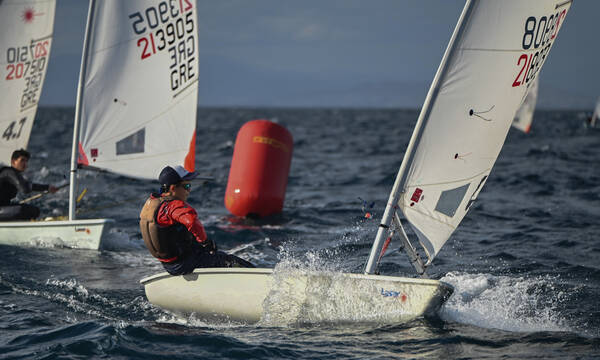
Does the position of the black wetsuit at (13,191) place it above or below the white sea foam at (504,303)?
above

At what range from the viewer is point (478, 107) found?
5.39 m

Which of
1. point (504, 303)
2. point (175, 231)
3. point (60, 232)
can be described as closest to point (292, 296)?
point (175, 231)

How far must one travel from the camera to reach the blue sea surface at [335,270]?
16.5ft

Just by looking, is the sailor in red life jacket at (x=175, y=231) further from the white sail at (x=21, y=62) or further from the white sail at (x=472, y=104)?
the white sail at (x=21, y=62)

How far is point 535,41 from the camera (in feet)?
17.7

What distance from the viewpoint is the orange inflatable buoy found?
10.2m

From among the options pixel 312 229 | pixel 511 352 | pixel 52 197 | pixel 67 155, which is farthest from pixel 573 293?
pixel 67 155

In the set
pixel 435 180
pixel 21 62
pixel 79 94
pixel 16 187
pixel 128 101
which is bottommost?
pixel 16 187

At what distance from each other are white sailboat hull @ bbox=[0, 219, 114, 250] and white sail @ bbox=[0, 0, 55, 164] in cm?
241

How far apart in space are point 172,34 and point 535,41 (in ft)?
16.5

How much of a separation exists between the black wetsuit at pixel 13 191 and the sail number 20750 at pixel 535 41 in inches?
241

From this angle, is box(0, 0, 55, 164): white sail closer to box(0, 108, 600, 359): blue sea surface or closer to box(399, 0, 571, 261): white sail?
box(0, 108, 600, 359): blue sea surface

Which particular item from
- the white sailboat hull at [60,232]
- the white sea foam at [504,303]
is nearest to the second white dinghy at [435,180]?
the white sea foam at [504,303]

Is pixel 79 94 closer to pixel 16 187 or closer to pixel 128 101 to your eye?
pixel 128 101
